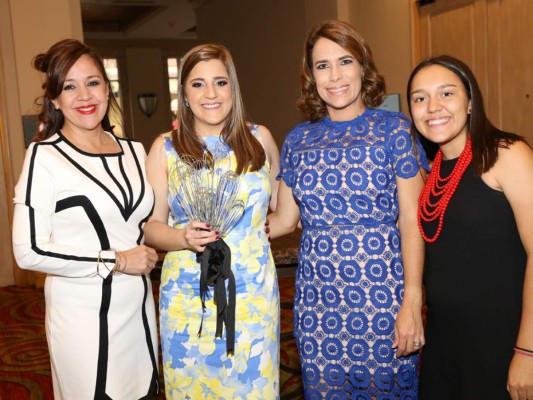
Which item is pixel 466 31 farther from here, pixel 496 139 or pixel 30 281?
pixel 30 281

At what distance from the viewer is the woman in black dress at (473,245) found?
165cm

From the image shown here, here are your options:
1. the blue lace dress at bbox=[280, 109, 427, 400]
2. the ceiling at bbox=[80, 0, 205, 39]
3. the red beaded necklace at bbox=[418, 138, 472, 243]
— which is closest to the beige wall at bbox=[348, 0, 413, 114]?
the blue lace dress at bbox=[280, 109, 427, 400]

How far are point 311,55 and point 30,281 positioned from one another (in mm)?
5241

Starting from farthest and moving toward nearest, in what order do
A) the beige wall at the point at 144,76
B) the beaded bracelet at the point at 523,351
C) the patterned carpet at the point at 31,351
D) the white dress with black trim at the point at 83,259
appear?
the beige wall at the point at 144,76 → the patterned carpet at the point at 31,351 → the white dress with black trim at the point at 83,259 → the beaded bracelet at the point at 523,351

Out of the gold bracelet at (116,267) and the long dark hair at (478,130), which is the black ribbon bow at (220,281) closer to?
the gold bracelet at (116,267)

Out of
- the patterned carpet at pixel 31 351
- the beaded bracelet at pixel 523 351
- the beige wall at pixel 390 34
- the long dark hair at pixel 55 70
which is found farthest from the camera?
the beige wall at pixel 390 34

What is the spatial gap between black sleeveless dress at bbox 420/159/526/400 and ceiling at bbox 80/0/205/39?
8746 mm

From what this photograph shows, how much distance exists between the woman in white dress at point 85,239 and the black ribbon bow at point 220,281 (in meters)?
0.20

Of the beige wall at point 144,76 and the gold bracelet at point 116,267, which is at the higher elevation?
the beige wall at point 144,76

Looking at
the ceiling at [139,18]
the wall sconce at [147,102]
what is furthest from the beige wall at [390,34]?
the wall sconce at [147,102]

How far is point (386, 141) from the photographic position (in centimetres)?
204

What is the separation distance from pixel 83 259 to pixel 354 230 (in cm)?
91

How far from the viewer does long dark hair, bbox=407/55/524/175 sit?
1693 millimetres

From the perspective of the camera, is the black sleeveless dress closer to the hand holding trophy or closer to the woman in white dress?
the hand holding trophy
